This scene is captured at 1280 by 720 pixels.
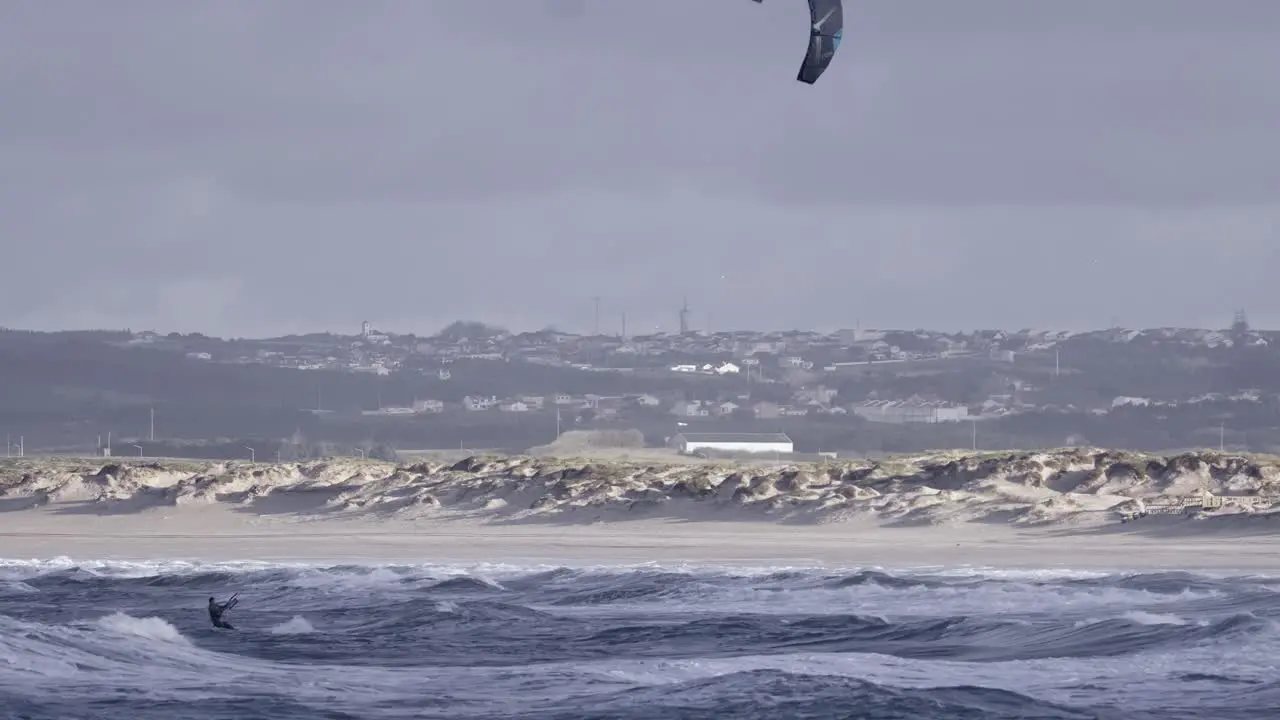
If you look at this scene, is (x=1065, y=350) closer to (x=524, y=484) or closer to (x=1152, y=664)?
(x=524, y=484)

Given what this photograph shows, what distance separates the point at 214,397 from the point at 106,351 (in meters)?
12.5

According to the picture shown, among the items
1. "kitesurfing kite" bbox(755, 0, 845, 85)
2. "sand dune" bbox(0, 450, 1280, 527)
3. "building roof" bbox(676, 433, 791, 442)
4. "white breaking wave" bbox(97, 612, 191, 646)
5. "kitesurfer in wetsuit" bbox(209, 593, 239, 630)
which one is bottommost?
"white breaking wave" bbox(97, 612, 191, 646)

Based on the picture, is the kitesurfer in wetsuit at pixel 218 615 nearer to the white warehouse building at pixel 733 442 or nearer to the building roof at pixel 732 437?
A: the white warehouse building at pixel 733 442

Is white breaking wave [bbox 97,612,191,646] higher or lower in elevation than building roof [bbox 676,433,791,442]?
lower

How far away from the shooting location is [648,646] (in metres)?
15.6

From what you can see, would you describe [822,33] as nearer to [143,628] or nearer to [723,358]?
[143,628]

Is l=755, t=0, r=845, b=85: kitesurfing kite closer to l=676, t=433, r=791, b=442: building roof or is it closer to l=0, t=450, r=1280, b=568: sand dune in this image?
l=0, t=450, r=1280, b=568: sand dune

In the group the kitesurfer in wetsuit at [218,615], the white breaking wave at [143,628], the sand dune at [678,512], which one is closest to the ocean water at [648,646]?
the white breaking wave at [143,628]

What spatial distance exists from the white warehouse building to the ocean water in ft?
90.2

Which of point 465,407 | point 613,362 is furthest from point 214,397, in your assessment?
point 613,362

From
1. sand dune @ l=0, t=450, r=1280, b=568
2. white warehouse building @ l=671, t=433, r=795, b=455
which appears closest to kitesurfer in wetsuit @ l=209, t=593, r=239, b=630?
sand dune @ l=0, t=450, r=1280, b=568

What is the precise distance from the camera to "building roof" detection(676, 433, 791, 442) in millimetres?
51000

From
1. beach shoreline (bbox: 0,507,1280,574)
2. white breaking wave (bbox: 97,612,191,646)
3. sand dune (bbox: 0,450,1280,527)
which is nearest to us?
white breaking wave (bbox: 97,612,191,646)

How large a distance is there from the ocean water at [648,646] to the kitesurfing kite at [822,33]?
494 centimetres
